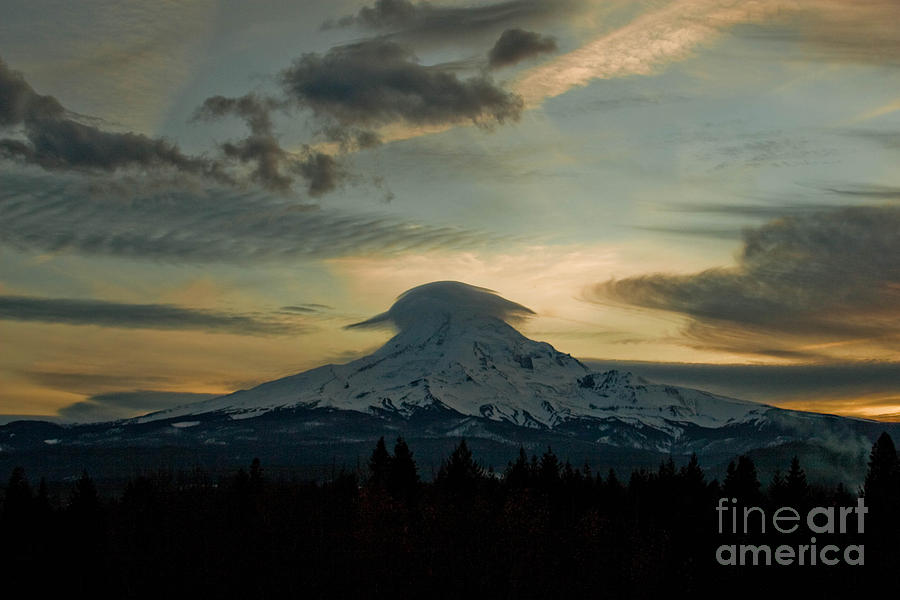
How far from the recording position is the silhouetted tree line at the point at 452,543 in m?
93.8

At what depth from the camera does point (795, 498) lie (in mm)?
108500

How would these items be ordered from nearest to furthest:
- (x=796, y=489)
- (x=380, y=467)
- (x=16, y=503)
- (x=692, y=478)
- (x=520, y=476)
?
(x=16, y=503) → (x=796, y=489) → (x=692, y=478) → (x=380, y=467) → (x=520, y=476)

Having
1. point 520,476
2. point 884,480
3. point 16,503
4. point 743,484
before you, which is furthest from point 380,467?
point 884,480

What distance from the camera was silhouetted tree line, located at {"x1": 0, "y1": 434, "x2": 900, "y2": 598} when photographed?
93812mm

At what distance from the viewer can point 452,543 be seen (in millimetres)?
97625

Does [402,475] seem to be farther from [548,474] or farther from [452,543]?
[548,474]

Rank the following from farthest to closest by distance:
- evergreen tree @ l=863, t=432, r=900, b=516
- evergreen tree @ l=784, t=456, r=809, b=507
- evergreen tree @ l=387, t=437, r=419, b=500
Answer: evergreen tree @ l=863, t=432, r=900, b=516, evergreen tree @ l=387, t=437, r=419, b=500, evergreen tree @ l=784, t=456, r=809, b=507

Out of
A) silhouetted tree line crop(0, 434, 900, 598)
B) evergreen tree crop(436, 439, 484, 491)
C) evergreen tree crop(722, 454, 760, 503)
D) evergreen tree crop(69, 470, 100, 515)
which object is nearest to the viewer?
silhouetted tree line crop(0, 434, 900, 598)

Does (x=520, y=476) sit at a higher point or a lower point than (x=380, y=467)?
lower

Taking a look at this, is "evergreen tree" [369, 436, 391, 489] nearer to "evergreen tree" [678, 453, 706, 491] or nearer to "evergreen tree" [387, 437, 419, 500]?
"evergreen tree" [387, 437, 419, 500]

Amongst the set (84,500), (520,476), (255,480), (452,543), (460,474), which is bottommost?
(452,543)

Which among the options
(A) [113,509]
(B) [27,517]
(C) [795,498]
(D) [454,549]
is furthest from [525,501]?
(A) [113,509]

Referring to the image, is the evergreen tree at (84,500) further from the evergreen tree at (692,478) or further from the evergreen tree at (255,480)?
the evergreen tree at (692,478)

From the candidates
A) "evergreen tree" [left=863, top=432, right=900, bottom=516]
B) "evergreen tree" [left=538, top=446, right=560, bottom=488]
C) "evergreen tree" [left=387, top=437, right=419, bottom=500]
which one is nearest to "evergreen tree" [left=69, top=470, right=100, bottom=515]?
"evergreen tree" [left=387, top=437, right=419, bottom=500]
